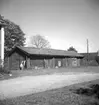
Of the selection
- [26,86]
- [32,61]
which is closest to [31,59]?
[32,61]

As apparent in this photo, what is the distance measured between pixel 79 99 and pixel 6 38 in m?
32.8

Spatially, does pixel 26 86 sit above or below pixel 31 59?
below

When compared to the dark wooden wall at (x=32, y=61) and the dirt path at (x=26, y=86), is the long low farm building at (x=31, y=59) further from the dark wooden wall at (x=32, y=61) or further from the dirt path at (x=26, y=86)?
the dirt path at (x=26, y=86)

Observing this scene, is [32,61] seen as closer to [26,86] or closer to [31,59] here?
[31,59]

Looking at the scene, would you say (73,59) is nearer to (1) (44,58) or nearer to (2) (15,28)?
(1) (44,58)

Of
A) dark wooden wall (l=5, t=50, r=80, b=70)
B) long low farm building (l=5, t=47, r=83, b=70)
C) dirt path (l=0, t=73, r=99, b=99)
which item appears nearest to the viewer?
dirt path (l=0, t=73, r=99, b=99)

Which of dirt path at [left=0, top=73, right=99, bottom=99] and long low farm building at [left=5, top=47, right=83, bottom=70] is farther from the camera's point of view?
long low farm building at [left=5, top=47, right=83, bottom=70]

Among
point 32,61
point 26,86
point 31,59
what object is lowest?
point 26,86

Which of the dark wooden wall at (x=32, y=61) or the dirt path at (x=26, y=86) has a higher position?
the dark wooden wall at (x=32, y=61)

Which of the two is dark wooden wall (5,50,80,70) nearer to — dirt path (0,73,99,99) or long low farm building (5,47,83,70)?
long low farm building (5,47,83,70)

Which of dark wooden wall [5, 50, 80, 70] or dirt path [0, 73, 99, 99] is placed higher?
dark wooden wall [5, 50, 80, 70]

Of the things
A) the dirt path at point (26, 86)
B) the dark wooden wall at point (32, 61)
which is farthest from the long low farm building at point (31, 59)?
the dirt path at point (26, 86)

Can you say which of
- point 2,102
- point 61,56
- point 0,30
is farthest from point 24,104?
point 61,56

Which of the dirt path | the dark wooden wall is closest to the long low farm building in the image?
the dark wooden wall
